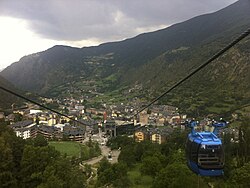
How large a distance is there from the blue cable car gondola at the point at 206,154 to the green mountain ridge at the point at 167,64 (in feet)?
133

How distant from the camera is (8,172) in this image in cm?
1573

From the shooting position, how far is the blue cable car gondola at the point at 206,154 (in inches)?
213

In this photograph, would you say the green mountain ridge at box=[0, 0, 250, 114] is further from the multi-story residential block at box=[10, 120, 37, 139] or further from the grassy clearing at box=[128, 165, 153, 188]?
the grassy clearing at box=[128, 165, 153, 188]

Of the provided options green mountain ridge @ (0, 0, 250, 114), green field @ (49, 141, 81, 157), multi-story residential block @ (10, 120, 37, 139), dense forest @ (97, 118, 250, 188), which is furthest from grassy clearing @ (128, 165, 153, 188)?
green mountain ridge @ (0, 0, 250, 114)

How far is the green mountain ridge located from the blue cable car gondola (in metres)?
40.6

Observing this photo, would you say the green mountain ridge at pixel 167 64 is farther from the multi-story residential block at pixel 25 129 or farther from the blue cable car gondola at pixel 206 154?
the blue cable car gondola at pixel 206 154

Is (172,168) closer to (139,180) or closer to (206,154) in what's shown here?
(139,180)

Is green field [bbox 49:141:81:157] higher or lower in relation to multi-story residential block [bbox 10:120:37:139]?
lower

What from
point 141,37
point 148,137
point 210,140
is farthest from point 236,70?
point 141,37

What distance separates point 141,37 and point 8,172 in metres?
163

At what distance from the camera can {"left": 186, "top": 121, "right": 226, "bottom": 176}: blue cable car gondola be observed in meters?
5.41

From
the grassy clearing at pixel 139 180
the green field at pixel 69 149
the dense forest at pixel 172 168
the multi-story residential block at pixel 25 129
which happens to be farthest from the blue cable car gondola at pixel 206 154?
the multi-story residential block at pixel 25 129

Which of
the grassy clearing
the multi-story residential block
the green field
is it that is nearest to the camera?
the grassy clearing

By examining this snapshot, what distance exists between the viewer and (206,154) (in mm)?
5422
